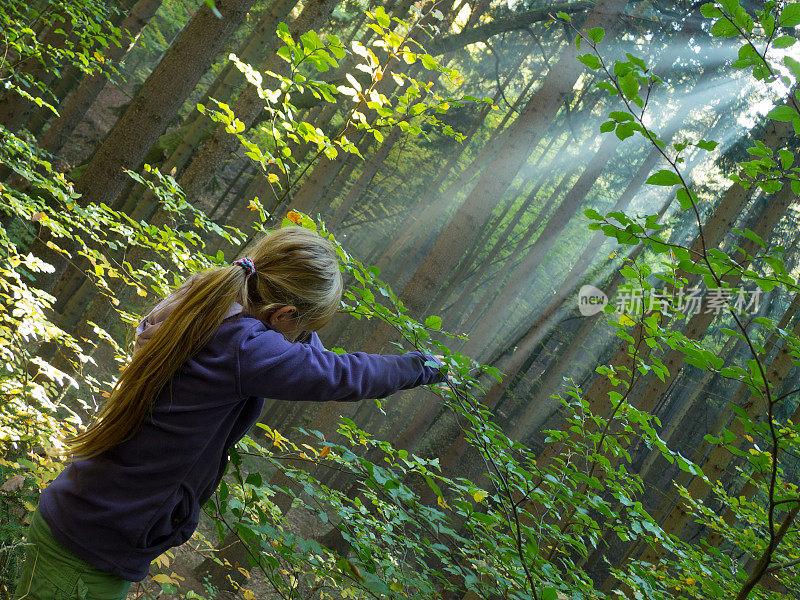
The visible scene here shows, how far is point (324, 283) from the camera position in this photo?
182 centimetres

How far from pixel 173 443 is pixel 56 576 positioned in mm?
566

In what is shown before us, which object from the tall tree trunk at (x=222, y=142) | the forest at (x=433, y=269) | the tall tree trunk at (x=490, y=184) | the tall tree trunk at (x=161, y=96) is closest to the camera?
the forest at (x=433, y=269)

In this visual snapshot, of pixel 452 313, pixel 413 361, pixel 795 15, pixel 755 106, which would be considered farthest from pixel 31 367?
pixel 755 106

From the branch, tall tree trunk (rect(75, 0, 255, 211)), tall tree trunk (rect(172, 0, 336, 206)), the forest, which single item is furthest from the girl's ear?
the branch

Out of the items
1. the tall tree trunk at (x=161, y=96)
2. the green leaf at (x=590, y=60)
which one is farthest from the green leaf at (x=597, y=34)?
the tall tree trunk at (x=161, y=96)

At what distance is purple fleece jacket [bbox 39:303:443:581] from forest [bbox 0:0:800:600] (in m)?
0.28

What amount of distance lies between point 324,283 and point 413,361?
0.44m

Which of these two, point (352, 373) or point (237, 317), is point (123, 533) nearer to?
point (237, 317)

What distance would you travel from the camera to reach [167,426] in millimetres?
1648

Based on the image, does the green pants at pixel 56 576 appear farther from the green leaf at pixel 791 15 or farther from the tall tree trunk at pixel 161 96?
the tall tree trunk at pixel 161 96

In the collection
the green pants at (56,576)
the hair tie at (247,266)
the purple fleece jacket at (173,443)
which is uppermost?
the hair tie at (247,266)

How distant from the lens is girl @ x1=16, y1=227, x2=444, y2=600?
1632 mm

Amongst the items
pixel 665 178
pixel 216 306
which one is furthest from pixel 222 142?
pixel 665 178

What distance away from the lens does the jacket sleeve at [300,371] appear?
63.0 inches
